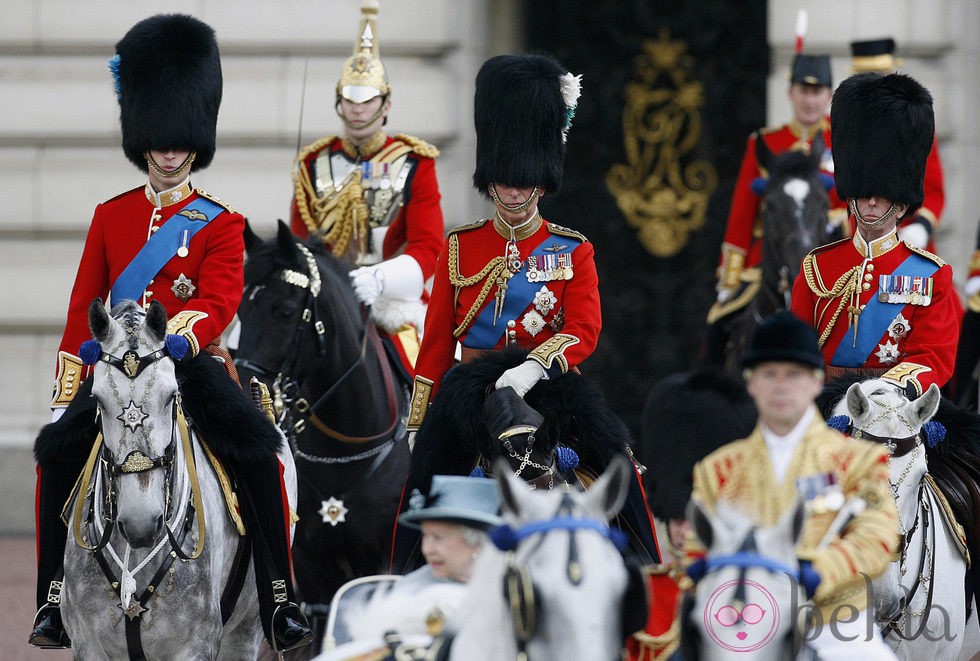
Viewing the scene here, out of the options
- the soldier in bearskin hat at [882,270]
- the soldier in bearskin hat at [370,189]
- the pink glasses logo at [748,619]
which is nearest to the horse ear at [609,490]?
the pink glasses logo at [748,619]

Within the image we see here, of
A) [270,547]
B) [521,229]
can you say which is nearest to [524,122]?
[521,229]

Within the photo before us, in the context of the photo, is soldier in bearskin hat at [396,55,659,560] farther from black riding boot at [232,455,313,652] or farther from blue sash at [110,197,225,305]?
blue sash at [110,197,225,305]

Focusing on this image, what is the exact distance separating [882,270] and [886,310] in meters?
0.14

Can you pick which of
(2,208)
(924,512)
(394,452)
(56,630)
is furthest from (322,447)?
(2,208)

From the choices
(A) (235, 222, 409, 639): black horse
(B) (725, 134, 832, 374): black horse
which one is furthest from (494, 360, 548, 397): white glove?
(B) (725, 134, 832, 374): black horse

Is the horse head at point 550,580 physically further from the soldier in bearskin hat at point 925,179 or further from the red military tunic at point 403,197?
the soldier in bearskin hat at point 925,179

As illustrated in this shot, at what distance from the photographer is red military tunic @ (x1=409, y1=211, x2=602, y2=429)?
6.60m

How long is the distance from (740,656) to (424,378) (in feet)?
8.66

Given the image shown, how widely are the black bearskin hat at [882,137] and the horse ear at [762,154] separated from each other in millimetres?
2850

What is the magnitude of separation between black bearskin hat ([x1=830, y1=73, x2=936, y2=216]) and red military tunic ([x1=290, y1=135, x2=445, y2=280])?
204 centimetres

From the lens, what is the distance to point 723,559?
4.34m

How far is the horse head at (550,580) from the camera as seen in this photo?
4.05 meters

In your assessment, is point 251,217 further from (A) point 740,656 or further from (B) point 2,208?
(A) point 740,656

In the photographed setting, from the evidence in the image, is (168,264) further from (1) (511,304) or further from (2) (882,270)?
(2) (882,270)
